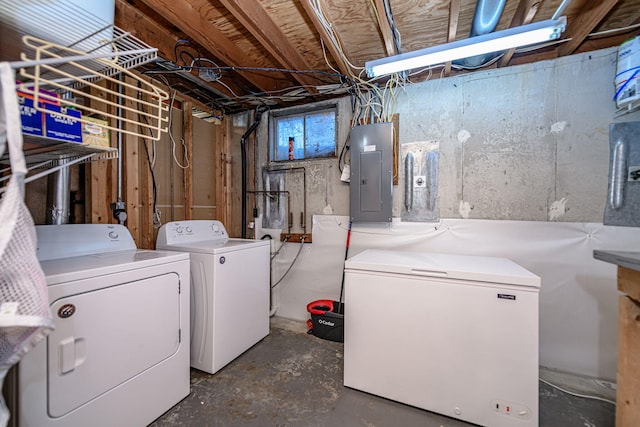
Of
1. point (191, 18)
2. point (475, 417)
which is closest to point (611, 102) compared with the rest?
point (475, 417)

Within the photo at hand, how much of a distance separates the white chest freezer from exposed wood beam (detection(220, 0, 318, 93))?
1.64 metres

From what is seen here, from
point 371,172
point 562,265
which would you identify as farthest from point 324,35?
point 562,265

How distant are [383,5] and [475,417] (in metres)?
2.36

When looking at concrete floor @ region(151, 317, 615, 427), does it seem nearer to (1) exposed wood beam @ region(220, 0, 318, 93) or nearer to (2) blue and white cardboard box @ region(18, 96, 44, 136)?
(2) blue and white cardboard box @ region(18, 96, 44, 136)

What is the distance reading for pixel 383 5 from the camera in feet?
4.76

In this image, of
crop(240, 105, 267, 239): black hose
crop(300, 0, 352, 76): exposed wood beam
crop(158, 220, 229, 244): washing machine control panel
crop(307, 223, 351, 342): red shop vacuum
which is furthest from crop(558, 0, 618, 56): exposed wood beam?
crop(158, 220, 229, 244): washing machine control panel

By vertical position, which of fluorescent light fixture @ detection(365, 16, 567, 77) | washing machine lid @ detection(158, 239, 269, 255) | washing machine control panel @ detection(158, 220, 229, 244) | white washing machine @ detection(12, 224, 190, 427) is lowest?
white washing machine @ detection(12, 224, 190, 427)

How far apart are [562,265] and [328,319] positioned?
6.05 feet

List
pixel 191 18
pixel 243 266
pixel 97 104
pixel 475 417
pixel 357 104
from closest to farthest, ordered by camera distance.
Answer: pixel 475 417, pixel 191 18, pixel 97 104, pixel 243 266, pixel 357 104

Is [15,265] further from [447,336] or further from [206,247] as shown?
[447,336]

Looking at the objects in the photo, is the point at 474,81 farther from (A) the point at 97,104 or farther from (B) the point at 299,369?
(A) the point at 97,104

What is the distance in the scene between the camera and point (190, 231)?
2133 millimetres

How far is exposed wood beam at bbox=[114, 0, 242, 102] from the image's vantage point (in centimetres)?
164

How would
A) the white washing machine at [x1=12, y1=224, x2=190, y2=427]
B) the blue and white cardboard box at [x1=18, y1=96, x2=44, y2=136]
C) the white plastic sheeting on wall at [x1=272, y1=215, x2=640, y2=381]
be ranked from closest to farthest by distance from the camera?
the blue and white cardboard box at [x1=18, y1=96, x2=44, y2=136], the white washing machine at [x1=12, y1=224, x2=190, y2=427], the white plastic sheeting on wall at [x1=272, y1=215, x2=640, y2=381]
